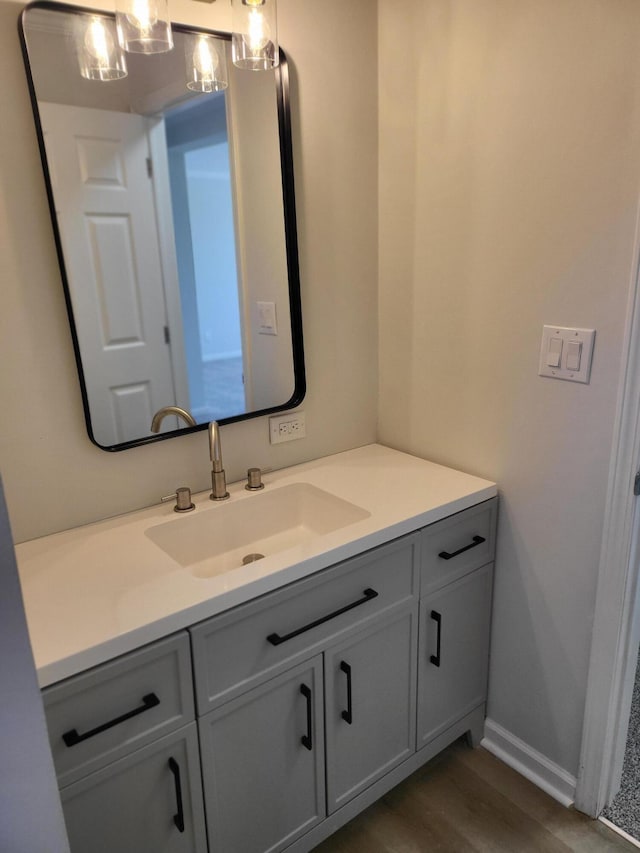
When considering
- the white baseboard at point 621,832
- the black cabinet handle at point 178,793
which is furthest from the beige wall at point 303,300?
the white baseboard at point 621,832

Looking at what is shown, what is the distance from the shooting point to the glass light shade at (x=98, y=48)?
1.34m

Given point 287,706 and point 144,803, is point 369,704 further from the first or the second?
point 144,803

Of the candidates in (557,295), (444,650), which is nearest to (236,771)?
(444,650)

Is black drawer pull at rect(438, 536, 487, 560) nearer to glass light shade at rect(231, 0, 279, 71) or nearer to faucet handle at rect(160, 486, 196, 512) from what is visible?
faucet handle at rect(160, 486, 196, 512)

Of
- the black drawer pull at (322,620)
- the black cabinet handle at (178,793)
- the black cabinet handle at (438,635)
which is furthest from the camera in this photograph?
the black cabinet handle at (438,635)

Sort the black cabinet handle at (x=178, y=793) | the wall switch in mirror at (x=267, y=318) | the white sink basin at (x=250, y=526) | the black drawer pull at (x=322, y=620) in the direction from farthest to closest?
the wall switch in mirror at (x=267, y=318) → the white sink basin at (x=250, y=526) → the black drawer pull at (x=322, y=620) → the black cabinet handle at (x=178, y=793)

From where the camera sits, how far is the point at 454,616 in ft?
5.77

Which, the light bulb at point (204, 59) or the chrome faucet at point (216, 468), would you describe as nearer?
the light bulb at point (204, 59)

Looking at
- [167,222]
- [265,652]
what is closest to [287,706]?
[265,652]

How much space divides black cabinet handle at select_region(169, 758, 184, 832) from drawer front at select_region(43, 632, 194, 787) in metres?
0.08

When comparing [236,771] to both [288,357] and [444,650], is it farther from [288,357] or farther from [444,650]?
[288,357]

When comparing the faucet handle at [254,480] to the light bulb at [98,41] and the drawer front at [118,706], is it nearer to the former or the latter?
the drawer front at [118,706]

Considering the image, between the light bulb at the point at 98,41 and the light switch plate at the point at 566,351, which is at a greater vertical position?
the light bulb at the point at 98,41

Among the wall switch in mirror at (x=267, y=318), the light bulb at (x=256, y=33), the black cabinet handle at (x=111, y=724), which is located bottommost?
the black cabinet handle at (x=111, y=724)
